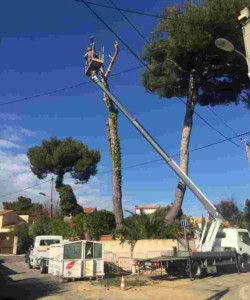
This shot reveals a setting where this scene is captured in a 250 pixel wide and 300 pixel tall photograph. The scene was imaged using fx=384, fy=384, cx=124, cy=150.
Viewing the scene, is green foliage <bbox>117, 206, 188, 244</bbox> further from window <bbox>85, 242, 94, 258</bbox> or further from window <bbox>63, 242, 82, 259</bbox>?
window <bbox>63, 242, 82, 259</bbox>

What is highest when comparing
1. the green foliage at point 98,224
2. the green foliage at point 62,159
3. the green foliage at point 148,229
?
the green foliage at point 62,159

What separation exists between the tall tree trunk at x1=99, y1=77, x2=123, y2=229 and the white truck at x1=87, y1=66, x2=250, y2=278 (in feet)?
13.8

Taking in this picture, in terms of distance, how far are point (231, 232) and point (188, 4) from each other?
1331 centimetres

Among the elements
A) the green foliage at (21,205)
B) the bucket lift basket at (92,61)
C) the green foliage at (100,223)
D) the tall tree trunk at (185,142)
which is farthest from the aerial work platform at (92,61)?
the green foliage at (21,205)

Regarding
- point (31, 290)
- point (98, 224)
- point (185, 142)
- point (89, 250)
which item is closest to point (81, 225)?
point (98, 224)

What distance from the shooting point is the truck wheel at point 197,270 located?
17297 millimetres

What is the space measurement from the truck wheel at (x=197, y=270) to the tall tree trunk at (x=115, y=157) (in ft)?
29.6

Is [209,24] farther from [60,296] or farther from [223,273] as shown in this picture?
[60,296]

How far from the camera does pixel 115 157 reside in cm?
2761

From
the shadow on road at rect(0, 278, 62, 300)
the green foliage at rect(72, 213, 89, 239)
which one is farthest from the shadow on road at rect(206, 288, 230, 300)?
the green foliage at rect(72, 213, 89, 239)

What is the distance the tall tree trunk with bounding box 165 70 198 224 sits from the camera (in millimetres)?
Answer: 24609

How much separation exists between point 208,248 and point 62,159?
2811cm

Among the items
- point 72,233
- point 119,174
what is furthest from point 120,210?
point 72,233

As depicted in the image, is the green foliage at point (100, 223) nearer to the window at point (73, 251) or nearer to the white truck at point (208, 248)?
the white truck at point (208, 248)
